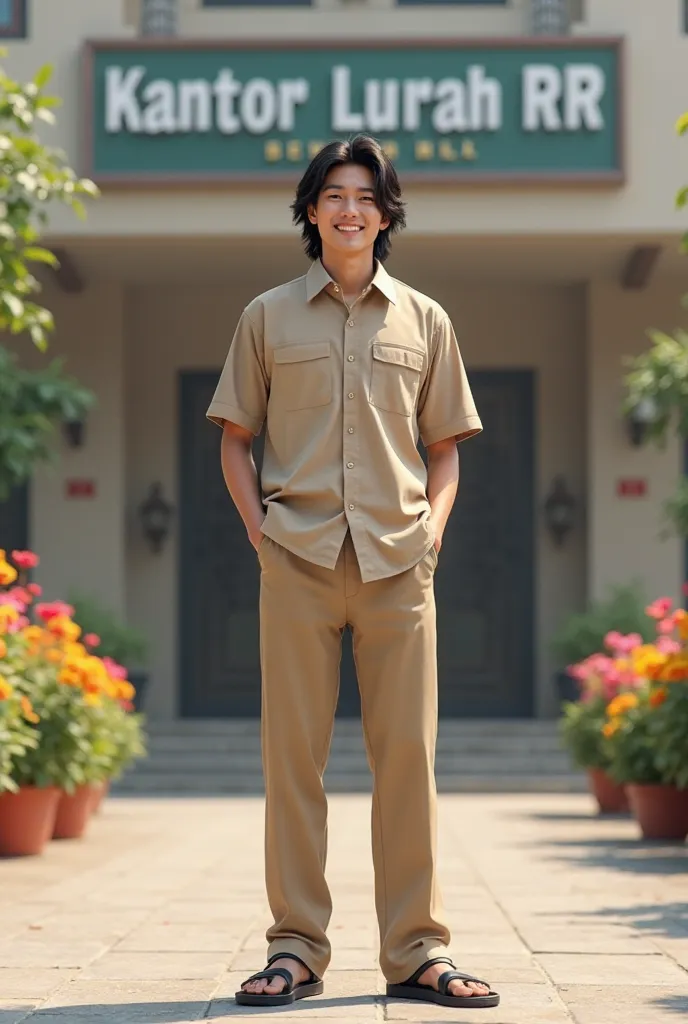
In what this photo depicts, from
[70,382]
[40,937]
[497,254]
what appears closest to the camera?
[40,937]

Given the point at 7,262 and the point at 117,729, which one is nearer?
the point at 7,262

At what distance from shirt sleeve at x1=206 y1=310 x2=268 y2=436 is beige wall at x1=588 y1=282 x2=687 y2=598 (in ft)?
37.1

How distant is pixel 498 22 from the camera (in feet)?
49.6

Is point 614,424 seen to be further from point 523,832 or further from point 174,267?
point 523,832

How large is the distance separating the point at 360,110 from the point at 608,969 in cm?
982

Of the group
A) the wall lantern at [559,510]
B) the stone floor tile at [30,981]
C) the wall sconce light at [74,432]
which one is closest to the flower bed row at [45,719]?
the stone floor tile at [30,981]

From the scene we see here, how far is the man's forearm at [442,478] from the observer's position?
4.14 metres

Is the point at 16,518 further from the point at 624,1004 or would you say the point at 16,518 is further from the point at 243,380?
the point at 624,1004

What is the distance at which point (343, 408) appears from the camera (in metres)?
4.00

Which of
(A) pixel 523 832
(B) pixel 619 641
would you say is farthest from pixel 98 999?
(B) pixel 619 641

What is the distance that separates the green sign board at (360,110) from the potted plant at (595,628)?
3611mm

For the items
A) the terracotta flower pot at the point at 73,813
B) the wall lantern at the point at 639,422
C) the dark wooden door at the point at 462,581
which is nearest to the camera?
the terracotta flower pot at the point at 73,813

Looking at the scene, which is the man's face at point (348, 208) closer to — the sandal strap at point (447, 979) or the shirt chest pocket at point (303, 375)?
the shirt chest pocket at point (303, 375)

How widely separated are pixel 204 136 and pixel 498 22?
3332 mm
